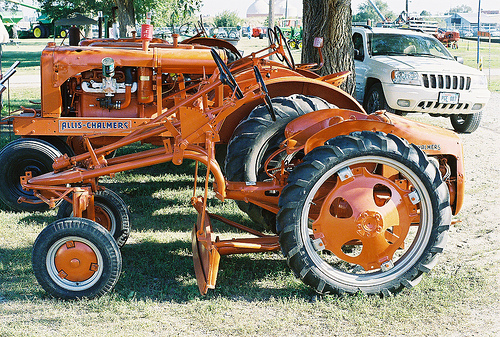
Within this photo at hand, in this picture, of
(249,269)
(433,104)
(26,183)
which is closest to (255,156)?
(249,269)

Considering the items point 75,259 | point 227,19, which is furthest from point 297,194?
point 227,19

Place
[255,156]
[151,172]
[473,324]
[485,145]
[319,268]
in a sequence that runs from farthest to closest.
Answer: [485,145]
[151,172]
[255,156]
[319,268]
[473,324]

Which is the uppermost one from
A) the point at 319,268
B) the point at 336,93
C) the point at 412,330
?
the point at 336,93

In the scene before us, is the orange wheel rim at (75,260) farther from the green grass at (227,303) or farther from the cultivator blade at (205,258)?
the cultivator blade at (205,258)

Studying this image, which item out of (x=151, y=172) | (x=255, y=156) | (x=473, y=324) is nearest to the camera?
(x=473, y=324)

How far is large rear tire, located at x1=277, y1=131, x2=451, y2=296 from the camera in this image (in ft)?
13.2

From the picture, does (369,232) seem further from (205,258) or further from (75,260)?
(75,260)

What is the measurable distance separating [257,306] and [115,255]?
1.09 m

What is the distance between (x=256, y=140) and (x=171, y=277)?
62.9 inches

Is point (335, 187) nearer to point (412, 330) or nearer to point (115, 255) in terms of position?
point (412, 330)

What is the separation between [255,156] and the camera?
5.44 m

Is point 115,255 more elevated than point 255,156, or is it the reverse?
point 255,156

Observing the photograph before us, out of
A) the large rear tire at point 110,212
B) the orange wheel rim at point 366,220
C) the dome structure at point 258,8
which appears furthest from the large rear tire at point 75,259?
the dome structure at point 258,8

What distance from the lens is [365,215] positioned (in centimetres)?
409
